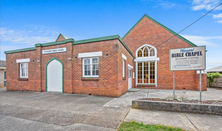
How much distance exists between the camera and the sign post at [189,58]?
6.41 m

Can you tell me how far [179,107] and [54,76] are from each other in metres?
9.95

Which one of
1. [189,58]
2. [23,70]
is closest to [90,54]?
[189,58]

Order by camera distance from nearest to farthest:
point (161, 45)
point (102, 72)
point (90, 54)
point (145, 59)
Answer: point (102, 72)
point (90, 54)
point (161, 45)
point (145, 59)

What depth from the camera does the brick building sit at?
880 cm

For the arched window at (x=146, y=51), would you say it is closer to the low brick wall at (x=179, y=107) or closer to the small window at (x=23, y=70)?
the low brick wall at (x=179, y=107)

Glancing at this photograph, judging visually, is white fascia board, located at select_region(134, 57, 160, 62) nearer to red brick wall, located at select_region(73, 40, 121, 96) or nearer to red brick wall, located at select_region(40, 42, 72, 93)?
red brick wall, located at select_region(73, 40, 121, 96)

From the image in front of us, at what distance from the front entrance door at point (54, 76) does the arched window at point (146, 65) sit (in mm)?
8938

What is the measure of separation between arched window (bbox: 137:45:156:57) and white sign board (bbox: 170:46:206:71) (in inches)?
284

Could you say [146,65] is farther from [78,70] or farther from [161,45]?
[78,70]

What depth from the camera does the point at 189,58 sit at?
261 inches

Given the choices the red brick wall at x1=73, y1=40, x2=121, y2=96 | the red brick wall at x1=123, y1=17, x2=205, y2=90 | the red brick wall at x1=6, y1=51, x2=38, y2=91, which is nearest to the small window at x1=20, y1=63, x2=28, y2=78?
the red brick wall at x1=6, y1=51, x2=38, y2=91

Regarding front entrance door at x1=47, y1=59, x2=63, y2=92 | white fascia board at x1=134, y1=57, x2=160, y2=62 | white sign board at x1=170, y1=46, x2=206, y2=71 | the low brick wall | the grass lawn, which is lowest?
the grass lawn

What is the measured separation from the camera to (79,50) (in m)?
9.71

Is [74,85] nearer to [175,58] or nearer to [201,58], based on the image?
[175,58]
